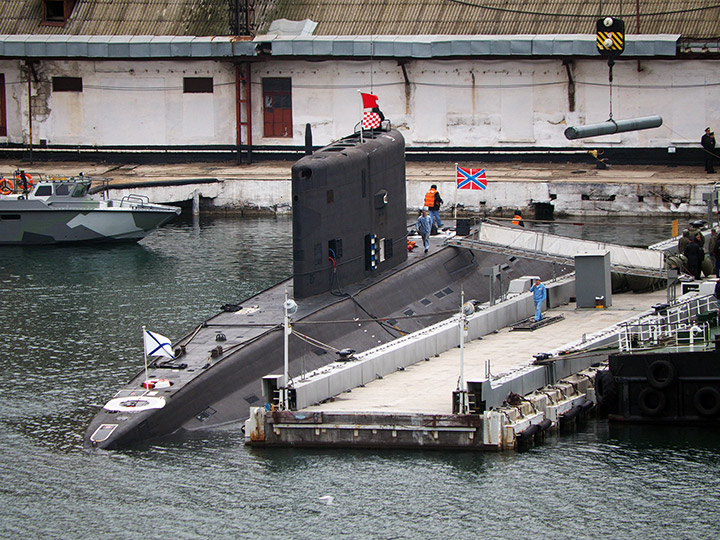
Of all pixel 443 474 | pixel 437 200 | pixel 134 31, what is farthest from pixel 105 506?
pixel 134 31

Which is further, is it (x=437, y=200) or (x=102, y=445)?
(x=437, y=200)

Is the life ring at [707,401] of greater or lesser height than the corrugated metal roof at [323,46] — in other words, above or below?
below

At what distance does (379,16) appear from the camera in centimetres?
6100

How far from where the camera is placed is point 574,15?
5825 cm

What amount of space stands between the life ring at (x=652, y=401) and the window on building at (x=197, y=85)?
39797mm

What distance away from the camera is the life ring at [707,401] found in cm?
2606

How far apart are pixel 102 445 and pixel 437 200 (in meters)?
17.5

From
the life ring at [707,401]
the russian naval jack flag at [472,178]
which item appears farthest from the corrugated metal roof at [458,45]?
the life ring at [707,401]

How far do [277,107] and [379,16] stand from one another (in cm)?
639

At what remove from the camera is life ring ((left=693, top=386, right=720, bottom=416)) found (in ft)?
85.5

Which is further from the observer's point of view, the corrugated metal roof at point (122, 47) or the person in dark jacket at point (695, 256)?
the corrugated metal roof at point (122, 47)

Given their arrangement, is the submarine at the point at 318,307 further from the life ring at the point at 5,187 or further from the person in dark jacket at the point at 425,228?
the life ring at the point at 5,187

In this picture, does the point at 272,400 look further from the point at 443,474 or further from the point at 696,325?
the point at 696,325

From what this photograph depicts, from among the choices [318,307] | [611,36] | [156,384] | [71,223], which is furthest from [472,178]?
[156,384]
